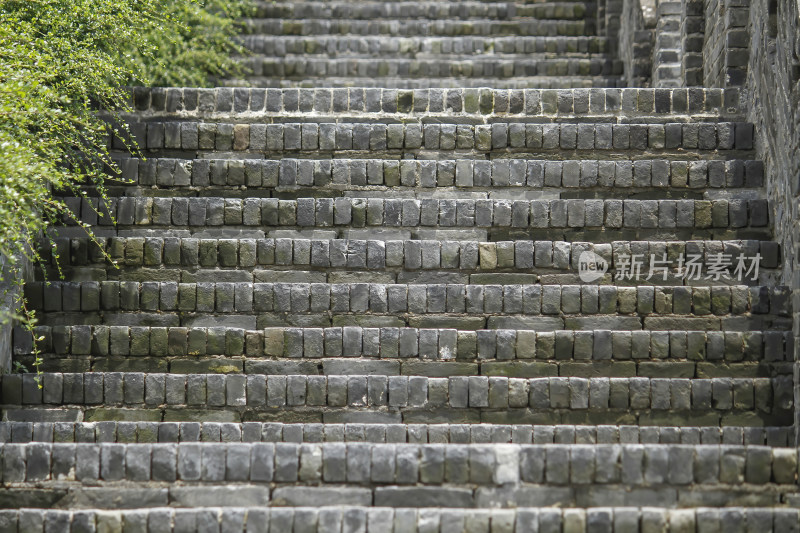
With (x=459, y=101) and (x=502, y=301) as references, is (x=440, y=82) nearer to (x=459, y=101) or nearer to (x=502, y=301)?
(x=459, y=101)

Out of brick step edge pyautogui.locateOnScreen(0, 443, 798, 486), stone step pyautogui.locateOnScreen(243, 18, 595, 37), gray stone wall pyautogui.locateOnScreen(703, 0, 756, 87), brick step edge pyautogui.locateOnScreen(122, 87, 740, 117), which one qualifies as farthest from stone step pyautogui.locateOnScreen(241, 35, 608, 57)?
brick step edge pyautogui.locateOnScreen(0, 443, 798, 486)

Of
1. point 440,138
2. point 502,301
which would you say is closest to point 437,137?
point 440,138

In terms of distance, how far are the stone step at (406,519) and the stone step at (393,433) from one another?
75cm

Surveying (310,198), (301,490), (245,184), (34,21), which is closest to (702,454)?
(301,490)

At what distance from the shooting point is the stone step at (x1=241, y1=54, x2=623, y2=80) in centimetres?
924

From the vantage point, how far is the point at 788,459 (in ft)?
15.6

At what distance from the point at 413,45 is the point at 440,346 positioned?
4.60m

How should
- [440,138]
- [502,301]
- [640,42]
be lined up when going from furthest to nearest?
[640,42] < [440,138] < [502,301]

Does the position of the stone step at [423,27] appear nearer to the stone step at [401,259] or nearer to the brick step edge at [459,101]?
the brick step edge at [459,101]

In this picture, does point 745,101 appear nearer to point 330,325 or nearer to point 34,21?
point 330,325

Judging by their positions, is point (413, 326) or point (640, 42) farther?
point (640, 42)

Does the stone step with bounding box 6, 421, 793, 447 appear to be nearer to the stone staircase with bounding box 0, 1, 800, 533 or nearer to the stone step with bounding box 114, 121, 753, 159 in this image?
the stone staircase with bounding box 0, 1, 800, 533

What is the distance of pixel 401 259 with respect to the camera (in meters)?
6.15

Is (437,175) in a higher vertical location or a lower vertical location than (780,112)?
lower
